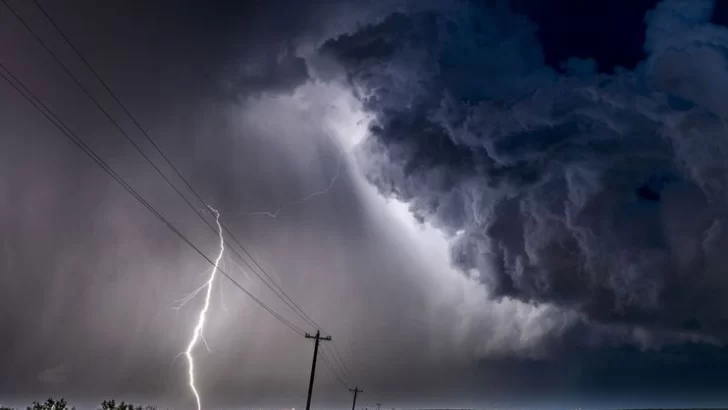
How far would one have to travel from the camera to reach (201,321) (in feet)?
138

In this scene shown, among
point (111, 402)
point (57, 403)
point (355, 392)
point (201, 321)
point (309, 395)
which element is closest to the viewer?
point (309, 395)

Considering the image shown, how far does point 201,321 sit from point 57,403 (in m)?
22.5

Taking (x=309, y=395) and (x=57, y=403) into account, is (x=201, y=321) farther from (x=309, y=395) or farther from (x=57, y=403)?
(x=57, y=403)

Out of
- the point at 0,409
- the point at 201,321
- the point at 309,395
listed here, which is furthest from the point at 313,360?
the point at 0,409

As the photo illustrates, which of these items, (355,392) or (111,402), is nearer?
(111,402)

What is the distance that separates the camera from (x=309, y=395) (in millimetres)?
36125

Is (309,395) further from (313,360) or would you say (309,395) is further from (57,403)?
(57,403)

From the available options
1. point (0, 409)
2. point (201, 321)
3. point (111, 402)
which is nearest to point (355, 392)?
point (111, 402)

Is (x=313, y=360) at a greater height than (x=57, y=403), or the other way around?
(x=313, y=360)

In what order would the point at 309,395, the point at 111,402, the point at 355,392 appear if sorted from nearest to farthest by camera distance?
the point at 309,395
the point at 111,402
the point at 355,392

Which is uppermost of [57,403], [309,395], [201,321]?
[201,321]

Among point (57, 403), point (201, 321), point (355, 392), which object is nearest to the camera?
point (201, 321)

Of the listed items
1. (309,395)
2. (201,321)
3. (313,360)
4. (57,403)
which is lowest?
(57,403)

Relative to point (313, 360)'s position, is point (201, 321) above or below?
above
